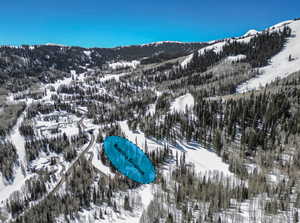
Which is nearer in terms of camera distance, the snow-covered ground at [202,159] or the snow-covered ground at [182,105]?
the snow-covered ground at [202,159]

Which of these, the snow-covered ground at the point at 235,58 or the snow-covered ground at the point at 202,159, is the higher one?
the snow-covered ground at the point at 235,58

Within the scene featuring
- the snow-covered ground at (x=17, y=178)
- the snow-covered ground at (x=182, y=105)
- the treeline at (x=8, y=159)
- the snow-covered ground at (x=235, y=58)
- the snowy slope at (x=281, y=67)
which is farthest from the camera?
the snow-covered ground at (x=235, y=58)

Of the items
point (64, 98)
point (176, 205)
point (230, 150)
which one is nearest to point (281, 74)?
point (230, 150)

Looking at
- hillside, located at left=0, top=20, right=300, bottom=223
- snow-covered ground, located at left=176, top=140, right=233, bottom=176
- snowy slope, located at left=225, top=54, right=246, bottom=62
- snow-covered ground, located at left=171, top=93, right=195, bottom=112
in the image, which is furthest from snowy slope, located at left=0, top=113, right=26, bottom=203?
snowy slope, located at left=225, top=54, right=246, bottom=62

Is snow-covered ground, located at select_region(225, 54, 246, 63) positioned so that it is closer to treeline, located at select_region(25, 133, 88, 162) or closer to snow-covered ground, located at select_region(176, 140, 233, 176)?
snow-covered ground, located at select_region(176, 140, 233, 176)

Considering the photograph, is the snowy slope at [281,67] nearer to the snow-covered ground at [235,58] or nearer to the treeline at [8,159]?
the snow-covered ground at [235,58]

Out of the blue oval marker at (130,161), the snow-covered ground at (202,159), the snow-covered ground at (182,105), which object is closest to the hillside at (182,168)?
the snow-covered ground at (202,159)

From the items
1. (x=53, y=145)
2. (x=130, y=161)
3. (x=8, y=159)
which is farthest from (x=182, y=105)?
(x=8, y=159)
